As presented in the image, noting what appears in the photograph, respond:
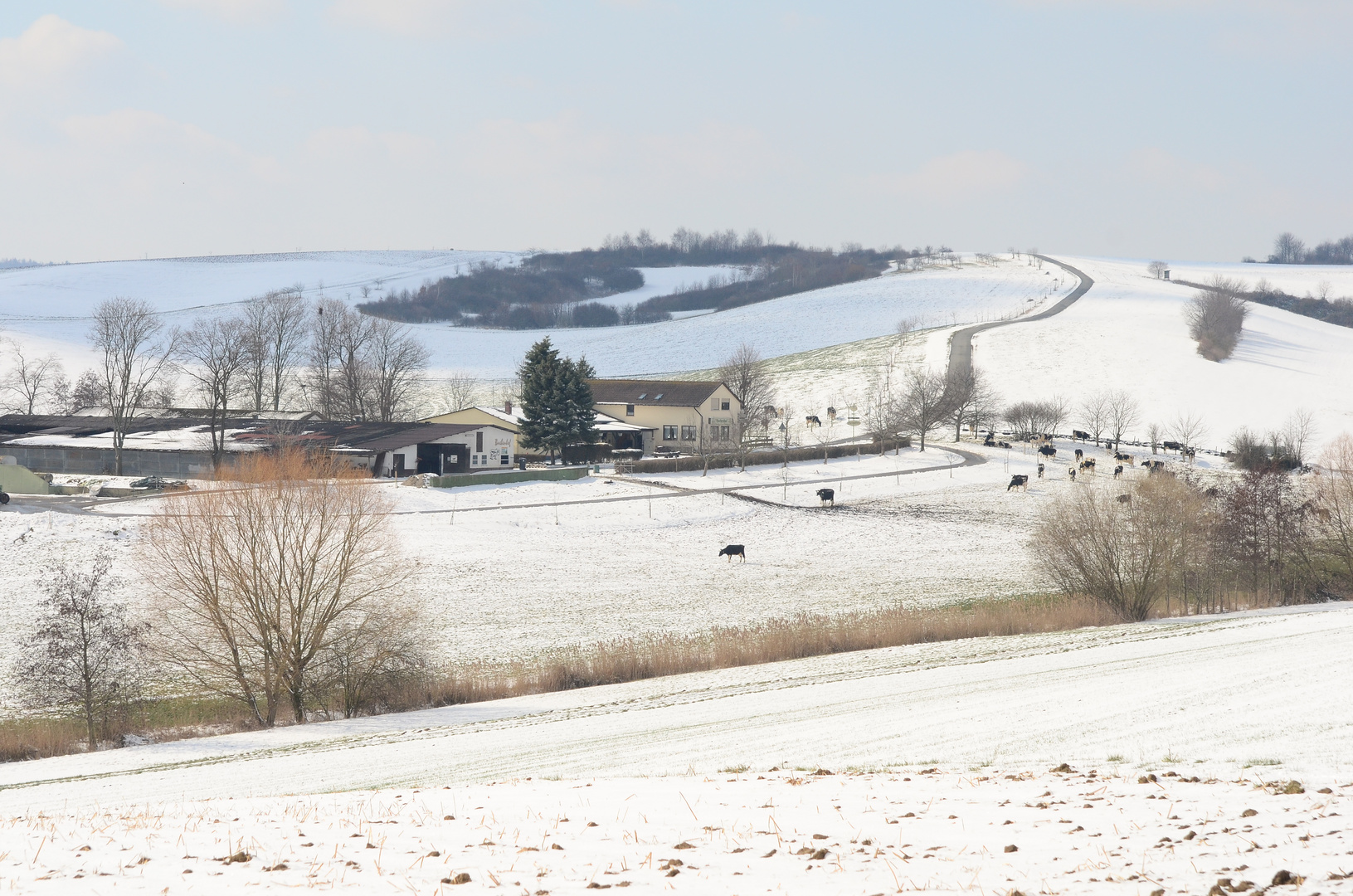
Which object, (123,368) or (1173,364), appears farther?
(1173,364)

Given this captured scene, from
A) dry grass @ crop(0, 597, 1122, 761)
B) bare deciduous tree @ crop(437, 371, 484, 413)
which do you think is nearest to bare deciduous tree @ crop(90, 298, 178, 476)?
bare deciduous tree @ crop(437, 371, 484, 413)

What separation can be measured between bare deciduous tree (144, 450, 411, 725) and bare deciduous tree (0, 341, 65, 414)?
304 ft

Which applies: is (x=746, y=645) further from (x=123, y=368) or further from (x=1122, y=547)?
(x=123, y=368)

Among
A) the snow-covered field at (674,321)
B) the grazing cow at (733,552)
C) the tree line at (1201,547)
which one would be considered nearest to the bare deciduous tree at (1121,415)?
the tree line at (1201,547)

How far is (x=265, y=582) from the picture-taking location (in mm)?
28859

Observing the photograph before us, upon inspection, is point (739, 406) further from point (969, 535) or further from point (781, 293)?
point (781, 293)

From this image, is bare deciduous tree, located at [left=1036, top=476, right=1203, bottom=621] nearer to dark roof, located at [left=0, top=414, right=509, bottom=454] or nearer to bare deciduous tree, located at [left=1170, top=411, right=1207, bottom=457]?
bare deciduous tree, located at [left=1170, top=411, right=1207, bottom=457]

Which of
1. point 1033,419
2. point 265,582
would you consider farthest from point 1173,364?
point 265,582

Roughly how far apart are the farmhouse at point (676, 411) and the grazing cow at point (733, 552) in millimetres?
37663

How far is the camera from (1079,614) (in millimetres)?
34844

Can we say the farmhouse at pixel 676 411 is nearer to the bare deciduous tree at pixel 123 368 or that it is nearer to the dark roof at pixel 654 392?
the dark roof at pixel 654 392

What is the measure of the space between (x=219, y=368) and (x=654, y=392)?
3949cm

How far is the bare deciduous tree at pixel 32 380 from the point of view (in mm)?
111006

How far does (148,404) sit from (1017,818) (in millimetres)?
109016
